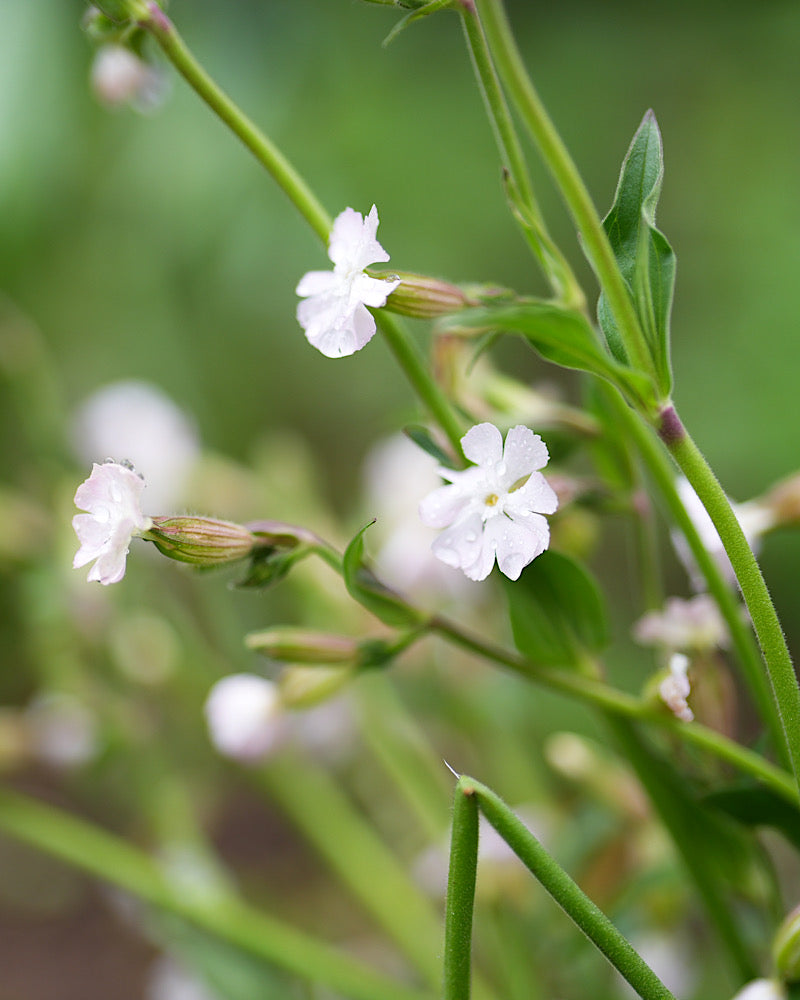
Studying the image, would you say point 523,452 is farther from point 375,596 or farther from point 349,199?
point 349,199

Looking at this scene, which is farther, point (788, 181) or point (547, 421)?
point (788, 181)

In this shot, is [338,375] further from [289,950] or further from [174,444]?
[289,950]

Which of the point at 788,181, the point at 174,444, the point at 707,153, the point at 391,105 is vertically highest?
the point at 391,105

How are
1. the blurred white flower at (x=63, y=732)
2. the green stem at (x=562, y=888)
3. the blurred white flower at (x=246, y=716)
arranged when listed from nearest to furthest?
the green stem at (x=562, y=888)
the blurred white flower at (x=246, y=716)
the blurred white flower at (x=63, y=732)

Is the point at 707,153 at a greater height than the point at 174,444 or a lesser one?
greater

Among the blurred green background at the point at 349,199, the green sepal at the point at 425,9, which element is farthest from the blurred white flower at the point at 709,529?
the blurred green background at the point at 349,199

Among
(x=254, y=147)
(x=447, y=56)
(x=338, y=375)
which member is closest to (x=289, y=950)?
(x=254, y=147)

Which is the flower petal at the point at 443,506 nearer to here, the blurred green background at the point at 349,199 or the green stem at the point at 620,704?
the green stem at the point at 620,704
